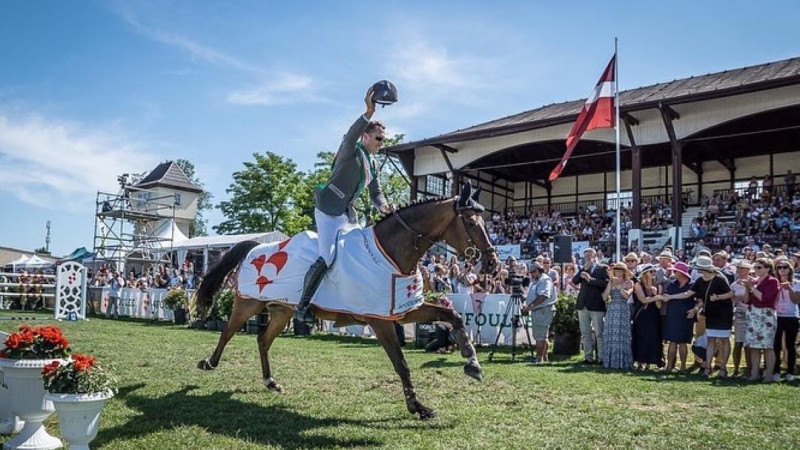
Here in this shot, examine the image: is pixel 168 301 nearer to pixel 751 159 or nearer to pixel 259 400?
pixel 259 400

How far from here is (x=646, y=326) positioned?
36.5 ft

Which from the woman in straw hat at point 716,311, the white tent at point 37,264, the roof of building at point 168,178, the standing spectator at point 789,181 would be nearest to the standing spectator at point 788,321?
the woman in straw hat at point 716,311

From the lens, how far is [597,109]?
20.8 metres

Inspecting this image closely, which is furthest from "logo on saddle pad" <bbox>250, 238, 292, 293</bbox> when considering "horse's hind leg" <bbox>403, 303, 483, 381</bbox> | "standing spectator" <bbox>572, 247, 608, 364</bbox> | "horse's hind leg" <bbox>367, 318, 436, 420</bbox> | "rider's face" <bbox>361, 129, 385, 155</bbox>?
"standing spectator" <bbox>572, 247, 608, 364</bbox>

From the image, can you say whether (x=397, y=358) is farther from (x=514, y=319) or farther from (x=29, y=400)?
(x=514, y=319)

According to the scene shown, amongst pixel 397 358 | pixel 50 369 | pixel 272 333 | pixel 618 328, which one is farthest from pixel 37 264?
pixel 50 369

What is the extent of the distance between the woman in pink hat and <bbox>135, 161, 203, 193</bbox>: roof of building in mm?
52511

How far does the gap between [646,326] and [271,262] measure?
7.15 m

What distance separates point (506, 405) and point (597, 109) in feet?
52.8

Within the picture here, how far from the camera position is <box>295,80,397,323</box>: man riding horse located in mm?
6512

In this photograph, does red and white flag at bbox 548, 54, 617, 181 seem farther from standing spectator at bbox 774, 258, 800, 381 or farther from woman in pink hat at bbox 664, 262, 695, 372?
standing spectator at bbox 774, 258, 800, 381

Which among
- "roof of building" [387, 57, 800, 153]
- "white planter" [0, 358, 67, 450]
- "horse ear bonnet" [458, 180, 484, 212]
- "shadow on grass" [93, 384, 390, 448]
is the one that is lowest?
"shadow on grass" [93, 384, 390, 448]

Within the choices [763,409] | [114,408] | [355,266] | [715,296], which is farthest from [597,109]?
[114,408]

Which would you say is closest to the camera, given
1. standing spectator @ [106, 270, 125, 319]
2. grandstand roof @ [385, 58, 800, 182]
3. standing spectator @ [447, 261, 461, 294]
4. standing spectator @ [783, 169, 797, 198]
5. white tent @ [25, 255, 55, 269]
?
standing spectator @ [447, 261, 461, 294]
